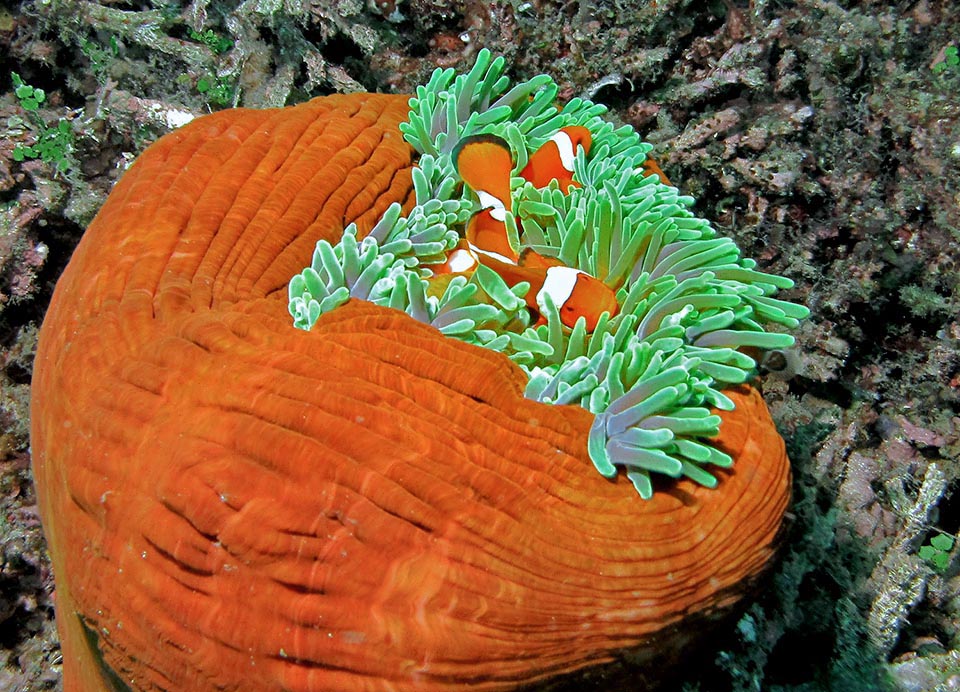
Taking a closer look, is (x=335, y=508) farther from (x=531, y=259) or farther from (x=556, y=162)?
(x=556, y=162)

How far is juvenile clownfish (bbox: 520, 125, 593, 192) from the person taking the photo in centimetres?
217

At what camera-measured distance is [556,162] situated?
2.17 metres

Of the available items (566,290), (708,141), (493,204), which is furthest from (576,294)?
(708,141)

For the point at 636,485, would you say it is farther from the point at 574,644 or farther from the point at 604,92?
the point at 604,92

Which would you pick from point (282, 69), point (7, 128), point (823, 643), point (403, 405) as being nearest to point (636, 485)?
point (403, 405)

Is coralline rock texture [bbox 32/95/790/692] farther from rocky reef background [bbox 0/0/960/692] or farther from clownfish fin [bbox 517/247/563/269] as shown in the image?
rocky reef background [bbox 0/0/960/692]

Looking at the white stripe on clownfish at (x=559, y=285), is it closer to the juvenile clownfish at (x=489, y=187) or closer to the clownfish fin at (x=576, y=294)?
the clownfish fin at (x=576, y=294)

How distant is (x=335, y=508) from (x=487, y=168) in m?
1.18

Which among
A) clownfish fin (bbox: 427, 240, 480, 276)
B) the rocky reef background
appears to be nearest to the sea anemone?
clownfish fin (bbox: 427, 240, 480, 276)

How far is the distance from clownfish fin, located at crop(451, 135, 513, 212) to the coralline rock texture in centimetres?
69

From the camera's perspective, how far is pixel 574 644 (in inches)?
50.6

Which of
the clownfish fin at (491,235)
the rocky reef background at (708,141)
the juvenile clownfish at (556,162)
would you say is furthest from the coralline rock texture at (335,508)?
the rocky reef background at (708,141)

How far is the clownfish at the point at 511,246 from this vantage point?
5.74ft

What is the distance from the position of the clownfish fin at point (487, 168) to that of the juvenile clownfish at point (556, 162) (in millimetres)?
172
